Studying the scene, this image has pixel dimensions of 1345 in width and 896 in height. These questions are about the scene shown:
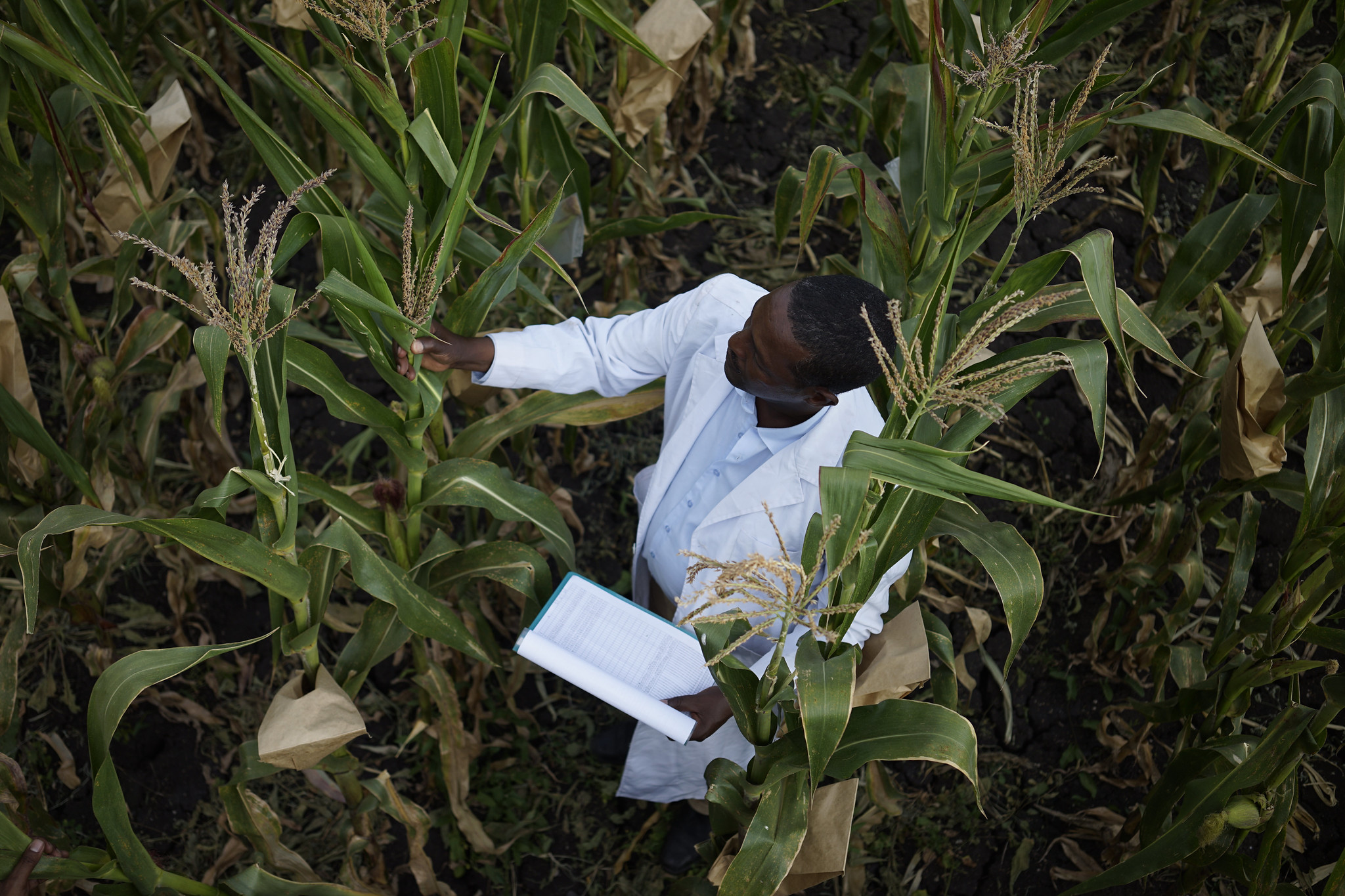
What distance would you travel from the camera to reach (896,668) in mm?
1837

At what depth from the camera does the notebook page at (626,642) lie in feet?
6.01

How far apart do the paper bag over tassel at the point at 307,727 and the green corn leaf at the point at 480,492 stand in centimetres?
41

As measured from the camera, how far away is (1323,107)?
2006 millimetres

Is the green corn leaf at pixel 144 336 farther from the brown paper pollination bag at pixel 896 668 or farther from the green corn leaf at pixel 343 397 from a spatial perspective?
the brown paper pollination bag at pixel 896 668

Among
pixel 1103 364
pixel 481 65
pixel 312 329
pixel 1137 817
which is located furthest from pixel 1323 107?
pixel 481 65

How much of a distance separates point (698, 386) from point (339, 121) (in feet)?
2.85

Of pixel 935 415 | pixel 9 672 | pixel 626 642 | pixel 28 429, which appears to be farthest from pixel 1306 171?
pixel 9 672

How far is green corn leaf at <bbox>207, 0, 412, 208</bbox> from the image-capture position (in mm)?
1569

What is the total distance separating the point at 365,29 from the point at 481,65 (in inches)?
75.9

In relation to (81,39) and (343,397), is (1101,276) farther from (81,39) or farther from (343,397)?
(81,39)

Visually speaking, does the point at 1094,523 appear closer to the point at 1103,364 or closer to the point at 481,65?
the point at 1103,364

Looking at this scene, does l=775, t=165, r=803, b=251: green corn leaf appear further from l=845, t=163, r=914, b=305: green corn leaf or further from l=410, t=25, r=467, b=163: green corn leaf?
l=410, t=25, r=467, b=163: green corn leaf

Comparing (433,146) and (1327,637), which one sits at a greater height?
(433,146)

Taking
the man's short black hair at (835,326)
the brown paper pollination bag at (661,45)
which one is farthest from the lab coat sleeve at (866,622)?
the brown paper pollination bag at (661,45)
